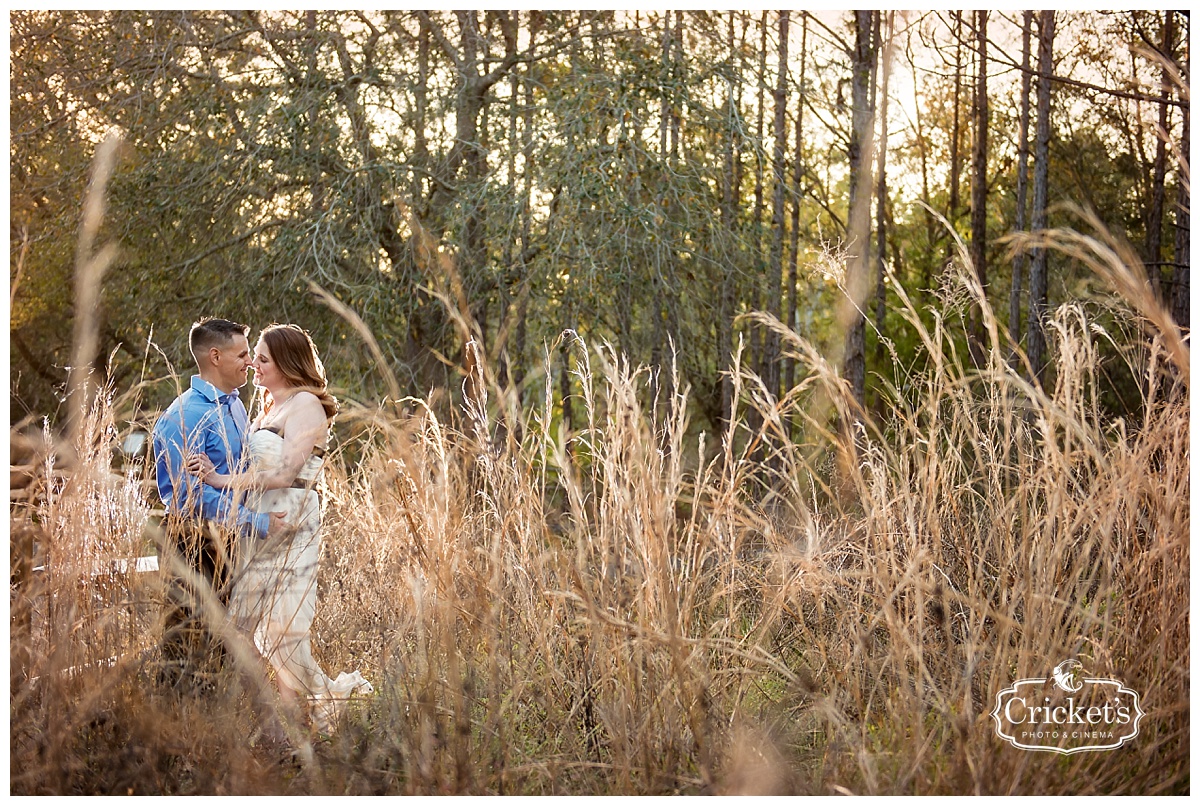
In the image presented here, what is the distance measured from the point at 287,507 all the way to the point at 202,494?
0.25 meters

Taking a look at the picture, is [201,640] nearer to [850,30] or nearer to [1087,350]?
[1087,350]

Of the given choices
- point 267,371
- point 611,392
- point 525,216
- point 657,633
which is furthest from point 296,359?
point 525,216

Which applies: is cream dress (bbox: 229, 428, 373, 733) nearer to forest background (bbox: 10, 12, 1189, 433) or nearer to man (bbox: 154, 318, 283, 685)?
man (bbox: 154, 318, 283, 685)

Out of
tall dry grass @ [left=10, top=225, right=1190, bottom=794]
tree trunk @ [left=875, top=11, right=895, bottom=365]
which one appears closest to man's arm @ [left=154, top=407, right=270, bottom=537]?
tall dry grass @ [left=10, top=225, right=1190, bottom=794]

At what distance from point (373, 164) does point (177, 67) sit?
156 centimetres

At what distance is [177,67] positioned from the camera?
7395 millimetres

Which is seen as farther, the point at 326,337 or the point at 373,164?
the point at 326,337

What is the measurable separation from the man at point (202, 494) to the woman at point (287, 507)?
0.04 meters

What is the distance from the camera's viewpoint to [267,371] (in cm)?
→ 270

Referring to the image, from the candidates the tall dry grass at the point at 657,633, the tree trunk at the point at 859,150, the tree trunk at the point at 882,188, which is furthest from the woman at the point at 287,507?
the tree trunk at the point at 859,150

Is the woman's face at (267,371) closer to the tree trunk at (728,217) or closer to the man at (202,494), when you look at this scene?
the man at (202,494)

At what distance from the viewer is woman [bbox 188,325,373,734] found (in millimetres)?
2361
